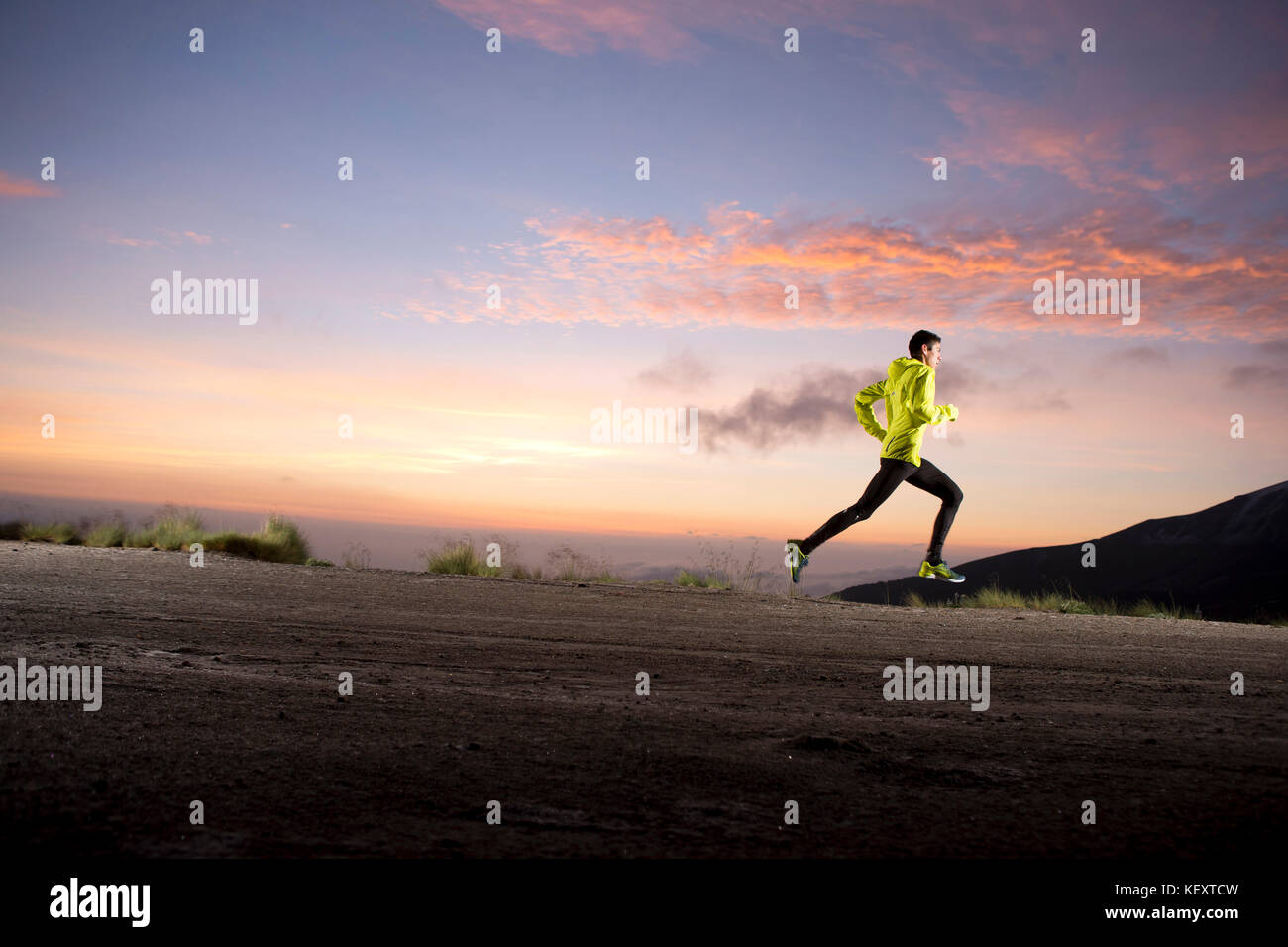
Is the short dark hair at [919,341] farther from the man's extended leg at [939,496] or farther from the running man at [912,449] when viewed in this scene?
the man's extended leg at [939,496]

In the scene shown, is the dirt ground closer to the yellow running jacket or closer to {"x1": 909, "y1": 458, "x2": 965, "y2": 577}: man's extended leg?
{"x1": 909, "y1": 458, "x2": 965, "y2": 577}: man's extended leg

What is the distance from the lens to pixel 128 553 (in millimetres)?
15625

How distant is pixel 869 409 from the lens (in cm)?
918

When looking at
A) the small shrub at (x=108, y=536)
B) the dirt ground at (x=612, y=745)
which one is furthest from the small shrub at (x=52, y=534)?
the dirt ground at (x=612, y=745)

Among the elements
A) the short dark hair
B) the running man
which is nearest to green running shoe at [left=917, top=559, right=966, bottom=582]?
the running man

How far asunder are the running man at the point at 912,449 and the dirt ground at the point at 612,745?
1.10m

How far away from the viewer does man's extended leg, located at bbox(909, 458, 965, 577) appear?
8625mm

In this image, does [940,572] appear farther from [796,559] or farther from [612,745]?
[612,745]

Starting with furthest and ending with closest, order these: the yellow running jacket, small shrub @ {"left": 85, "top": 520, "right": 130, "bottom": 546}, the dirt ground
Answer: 1. small shrub @ {"left": 85, "top": 520, "right": 130, "bottom": 546}
2. the yellow running jacket
3. the dirt ground

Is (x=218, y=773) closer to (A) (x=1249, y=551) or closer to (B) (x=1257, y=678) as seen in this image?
(B) (x=1257, y=678)

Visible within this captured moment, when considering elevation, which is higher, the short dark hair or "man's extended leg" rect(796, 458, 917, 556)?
the short dark hair

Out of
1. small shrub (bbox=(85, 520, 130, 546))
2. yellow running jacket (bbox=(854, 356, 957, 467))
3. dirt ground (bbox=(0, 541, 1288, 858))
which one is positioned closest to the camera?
dirt ground (bbox=(0, 541, 1288, 858))

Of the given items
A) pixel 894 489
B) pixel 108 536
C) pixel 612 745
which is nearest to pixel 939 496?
pixel 894 489
